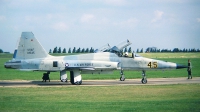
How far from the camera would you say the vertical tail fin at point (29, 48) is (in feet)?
92.7

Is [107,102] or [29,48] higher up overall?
[29,48]

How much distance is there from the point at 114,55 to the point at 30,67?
6746 mm

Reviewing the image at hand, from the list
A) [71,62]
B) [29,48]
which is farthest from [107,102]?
[29,48]

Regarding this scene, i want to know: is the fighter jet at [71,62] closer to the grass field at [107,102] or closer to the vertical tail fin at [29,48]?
the vertical tail fin at [29,48]

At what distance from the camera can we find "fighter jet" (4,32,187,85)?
27.8m

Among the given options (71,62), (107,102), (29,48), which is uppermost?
(29,48)

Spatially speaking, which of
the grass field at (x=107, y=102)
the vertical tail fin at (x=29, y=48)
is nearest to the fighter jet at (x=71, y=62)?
the vertical tail fin at (x=29, y=48)

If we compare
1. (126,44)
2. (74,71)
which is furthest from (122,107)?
(126,44)

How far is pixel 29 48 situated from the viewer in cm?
2839

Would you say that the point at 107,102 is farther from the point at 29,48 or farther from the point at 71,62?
the point at 29,48

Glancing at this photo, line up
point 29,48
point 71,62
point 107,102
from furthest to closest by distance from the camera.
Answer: point 29,48 → point 71,62 → point 107,102

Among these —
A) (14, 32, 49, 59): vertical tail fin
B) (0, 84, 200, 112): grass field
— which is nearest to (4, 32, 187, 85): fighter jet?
(14, 32, 49, 59): vertical tail fin

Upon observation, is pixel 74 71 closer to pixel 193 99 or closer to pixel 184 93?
pixel 184 93

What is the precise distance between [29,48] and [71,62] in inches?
138
